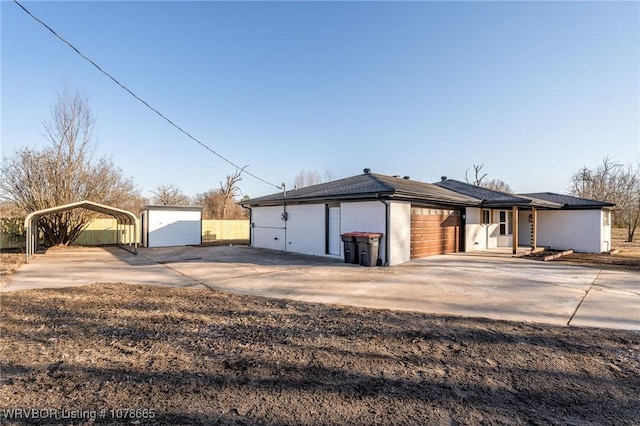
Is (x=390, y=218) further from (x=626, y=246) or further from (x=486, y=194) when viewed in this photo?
(x=626, y=246)

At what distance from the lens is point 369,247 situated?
10.1m

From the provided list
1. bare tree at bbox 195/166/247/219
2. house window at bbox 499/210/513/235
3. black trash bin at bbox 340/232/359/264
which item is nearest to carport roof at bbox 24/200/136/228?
black trash bin at bbox 340/232/359/264

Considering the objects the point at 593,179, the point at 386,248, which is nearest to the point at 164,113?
the point at 386,248

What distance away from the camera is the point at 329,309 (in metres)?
5.36

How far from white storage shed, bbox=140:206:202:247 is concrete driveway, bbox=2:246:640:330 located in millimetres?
6488

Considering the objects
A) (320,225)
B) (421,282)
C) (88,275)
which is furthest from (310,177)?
(421,282)

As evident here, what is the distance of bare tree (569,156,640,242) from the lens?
2520 centimetres

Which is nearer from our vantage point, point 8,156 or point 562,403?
point 562,403

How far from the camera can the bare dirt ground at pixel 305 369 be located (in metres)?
2.47

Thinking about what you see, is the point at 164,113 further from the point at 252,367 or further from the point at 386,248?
the point at 252,367

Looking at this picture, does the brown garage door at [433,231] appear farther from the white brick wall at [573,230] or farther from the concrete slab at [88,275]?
the concrete slab at [88,275]

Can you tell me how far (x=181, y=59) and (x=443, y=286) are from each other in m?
12.4

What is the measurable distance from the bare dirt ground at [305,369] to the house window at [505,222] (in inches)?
557

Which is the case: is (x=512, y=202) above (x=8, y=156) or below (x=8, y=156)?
below
